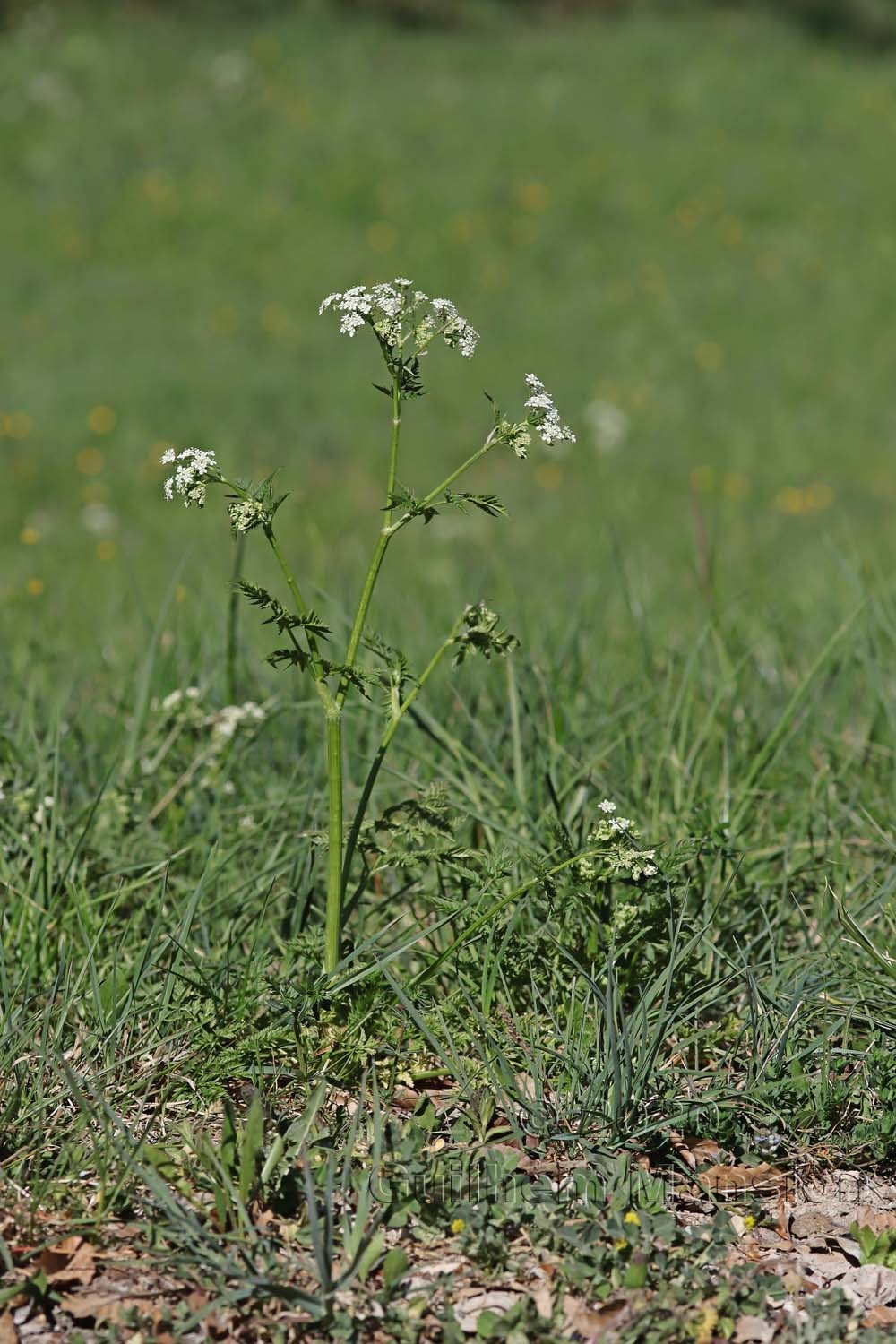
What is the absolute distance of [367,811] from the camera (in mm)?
2777

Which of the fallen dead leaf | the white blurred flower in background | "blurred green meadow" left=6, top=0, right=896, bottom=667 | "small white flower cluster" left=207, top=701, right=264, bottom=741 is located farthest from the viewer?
the white blurred flower in background

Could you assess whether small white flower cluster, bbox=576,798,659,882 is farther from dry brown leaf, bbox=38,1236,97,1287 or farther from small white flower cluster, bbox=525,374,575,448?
dry brown leaf, bbox=38,1236,97,1287

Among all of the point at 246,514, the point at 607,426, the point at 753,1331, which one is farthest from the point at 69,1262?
the point at 607,426

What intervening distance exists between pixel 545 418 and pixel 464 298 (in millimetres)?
7432

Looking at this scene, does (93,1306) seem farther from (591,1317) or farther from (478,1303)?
(591,1317)

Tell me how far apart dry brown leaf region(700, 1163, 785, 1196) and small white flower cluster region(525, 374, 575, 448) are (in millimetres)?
1125

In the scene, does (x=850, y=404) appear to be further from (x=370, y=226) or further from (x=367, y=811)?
(x=367, y=811)

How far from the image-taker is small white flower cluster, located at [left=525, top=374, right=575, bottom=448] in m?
1.93

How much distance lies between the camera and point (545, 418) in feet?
6.50

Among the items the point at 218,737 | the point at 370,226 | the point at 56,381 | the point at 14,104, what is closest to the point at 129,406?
the point at 56,381

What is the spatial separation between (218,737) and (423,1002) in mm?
956

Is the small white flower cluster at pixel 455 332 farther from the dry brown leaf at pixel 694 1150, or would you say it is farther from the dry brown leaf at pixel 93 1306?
the dry brown leaf at pixel 93 1306

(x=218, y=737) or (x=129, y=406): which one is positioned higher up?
(x=129, y=406)

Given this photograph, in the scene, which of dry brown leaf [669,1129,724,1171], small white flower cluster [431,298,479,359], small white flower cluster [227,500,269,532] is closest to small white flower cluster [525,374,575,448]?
small white flower cluster [431,298,479,359]
